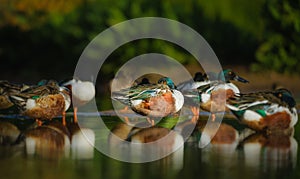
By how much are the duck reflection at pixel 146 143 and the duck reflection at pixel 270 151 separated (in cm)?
87

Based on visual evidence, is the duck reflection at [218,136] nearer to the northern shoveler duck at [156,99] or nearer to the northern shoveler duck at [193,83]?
the northern shoveler duck at [156,99]

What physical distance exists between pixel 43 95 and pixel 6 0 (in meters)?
11.9

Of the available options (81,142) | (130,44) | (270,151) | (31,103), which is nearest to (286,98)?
(270,151)

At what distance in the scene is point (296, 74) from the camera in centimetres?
1922

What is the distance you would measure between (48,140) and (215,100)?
353 cm

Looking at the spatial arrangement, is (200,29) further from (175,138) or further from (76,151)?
(76,151)

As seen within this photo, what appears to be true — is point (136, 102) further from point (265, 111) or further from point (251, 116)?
point (265, 111)

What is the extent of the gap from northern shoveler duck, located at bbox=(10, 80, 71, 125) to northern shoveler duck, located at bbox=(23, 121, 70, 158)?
22cm

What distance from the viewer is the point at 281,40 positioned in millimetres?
19516

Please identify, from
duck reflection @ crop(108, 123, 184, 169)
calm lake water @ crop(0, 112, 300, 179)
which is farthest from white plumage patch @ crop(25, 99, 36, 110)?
calm lake water @ crop(0, 112, 300, 179)

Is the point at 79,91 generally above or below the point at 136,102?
above

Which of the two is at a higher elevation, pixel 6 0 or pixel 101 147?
pixel 6 0

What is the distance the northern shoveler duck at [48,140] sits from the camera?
32.7 feet

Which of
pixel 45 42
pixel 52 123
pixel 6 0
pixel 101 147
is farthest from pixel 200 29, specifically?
pixel 101 147
